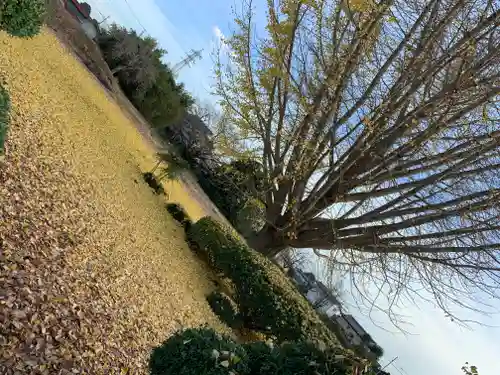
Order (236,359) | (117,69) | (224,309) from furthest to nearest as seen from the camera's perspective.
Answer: (117,69), (224,309), (236,359)

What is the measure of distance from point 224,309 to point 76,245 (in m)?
4.45

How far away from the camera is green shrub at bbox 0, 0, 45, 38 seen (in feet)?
29.3

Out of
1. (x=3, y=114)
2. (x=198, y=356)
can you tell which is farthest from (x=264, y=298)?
(x=198, y=356)

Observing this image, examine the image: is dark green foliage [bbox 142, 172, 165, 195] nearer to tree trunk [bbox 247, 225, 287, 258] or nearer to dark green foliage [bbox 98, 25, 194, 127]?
tree trunk [bbox 247, 225, 287, 258]

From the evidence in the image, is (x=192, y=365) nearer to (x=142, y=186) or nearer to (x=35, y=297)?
(x=35, y=297)

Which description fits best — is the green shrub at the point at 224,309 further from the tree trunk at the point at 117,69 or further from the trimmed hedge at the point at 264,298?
the tree trunk at the point at 117,69

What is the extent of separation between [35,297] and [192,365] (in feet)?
6.04

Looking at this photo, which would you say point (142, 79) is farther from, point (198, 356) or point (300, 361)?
point (300, 361)

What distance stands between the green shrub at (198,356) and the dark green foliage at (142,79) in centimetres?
1808

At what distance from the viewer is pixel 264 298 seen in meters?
10.7

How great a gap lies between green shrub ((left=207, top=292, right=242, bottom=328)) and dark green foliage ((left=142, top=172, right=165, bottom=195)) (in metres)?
4.14

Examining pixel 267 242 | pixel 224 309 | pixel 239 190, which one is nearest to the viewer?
pixel 224 309

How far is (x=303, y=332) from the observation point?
10219 millimetres

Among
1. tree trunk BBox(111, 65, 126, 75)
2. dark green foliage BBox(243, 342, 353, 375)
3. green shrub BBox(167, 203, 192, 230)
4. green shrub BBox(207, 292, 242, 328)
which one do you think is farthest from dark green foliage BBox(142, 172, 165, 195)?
dark green foliage BBox(243, 342, 353, 375)
